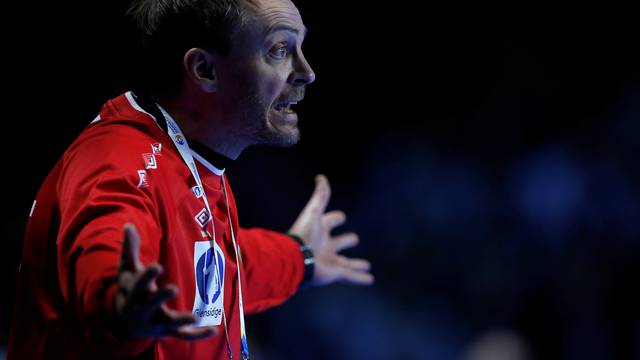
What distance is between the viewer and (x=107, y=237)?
1117mm

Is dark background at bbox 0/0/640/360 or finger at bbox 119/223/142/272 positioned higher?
dark background at bbox 0/0/640/360

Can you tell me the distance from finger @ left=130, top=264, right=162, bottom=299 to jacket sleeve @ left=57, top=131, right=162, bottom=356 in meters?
0.06

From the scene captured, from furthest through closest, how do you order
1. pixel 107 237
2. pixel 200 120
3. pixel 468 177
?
pixel 468 177
pixel 200 120
pixel 107 237

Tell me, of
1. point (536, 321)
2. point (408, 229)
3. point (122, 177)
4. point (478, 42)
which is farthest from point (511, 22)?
point (122, 177)

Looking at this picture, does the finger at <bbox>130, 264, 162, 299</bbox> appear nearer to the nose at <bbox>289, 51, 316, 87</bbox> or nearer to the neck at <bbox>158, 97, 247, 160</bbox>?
the neck at <bbox>158, 97, 247, 160</bbox>

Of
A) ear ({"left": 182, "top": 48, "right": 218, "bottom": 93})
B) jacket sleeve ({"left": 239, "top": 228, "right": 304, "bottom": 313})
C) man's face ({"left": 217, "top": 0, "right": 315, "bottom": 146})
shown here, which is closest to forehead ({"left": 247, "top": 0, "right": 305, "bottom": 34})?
man's face ({"left": 217, "top": 0, "right": 315, "bottom": 146})

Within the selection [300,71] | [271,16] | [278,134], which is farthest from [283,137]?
[271,16]

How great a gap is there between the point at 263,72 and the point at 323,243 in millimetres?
946

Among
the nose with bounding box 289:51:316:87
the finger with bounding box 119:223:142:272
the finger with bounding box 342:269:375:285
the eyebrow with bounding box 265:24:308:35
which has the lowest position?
the finger with bounding box 119:223:142:272

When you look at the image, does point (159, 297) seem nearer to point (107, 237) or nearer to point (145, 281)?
point (145, 281)

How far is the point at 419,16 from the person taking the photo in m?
4.08

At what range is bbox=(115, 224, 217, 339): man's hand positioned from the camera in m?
0.98

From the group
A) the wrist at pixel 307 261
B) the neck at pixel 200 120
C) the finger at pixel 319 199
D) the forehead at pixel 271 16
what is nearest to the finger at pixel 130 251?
the neck at pixel 200 120

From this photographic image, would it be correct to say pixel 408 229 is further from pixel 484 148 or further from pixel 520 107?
pixel 520 107
